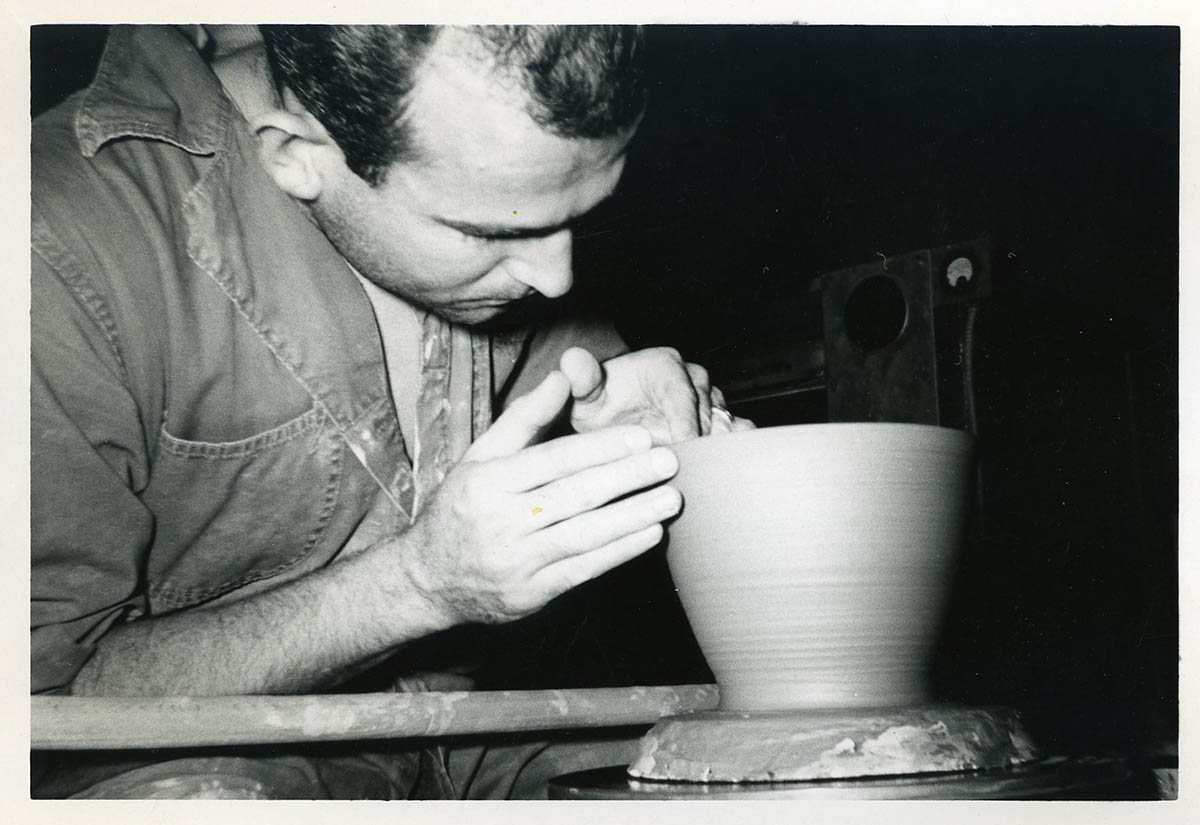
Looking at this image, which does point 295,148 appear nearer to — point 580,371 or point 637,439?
point 580,371

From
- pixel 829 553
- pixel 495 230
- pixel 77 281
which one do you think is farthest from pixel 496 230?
pixel 829 553

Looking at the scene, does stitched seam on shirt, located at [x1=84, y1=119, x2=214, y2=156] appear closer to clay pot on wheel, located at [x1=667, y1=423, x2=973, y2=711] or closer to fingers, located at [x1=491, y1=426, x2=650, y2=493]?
fingers, located at [x1=491, y1=426, x2=650, y2=493]

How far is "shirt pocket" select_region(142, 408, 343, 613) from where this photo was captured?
Result: 4.34 ft

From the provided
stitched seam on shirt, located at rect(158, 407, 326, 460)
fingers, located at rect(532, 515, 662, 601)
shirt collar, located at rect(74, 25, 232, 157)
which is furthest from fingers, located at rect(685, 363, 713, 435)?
shirt collar, located at rect(74, 25, 232, 157)

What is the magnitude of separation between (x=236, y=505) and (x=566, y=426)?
71cm

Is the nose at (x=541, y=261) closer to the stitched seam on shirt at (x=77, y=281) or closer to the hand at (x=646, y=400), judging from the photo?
the hand at (x=646, y=400)

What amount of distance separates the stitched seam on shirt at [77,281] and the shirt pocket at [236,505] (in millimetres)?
148

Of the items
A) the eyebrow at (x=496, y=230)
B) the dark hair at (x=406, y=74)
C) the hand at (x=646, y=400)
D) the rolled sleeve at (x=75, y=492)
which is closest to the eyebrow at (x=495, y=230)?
the eyebrow at (x=496, y=230)

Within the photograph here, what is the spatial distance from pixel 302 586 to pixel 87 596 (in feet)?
0.79

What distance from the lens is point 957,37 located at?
6.86 feet

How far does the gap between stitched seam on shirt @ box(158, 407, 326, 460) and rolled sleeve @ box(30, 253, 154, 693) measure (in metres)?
0.11

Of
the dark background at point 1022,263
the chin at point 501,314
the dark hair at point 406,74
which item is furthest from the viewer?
the dark background at point 1022,263

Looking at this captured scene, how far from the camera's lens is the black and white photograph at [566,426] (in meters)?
0.96
